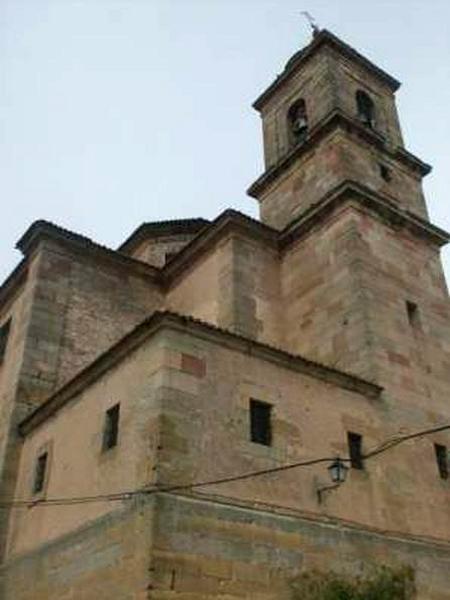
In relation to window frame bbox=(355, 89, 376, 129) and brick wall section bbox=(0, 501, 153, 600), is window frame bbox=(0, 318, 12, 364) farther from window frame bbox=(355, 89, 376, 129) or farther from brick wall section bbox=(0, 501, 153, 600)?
window frame bbox=(355, 89, 376, 129)

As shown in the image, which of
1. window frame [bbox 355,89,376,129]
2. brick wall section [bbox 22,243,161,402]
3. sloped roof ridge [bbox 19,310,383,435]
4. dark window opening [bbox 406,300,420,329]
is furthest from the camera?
window frame [bbox 355,89,376,129]

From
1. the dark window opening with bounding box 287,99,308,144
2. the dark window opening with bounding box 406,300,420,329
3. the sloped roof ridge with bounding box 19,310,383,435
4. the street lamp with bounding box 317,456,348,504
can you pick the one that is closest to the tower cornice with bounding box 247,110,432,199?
the dark window opening with bounding box 287,99,308,144

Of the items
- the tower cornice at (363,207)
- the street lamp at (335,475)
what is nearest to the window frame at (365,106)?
the tower cornice at (363,207)

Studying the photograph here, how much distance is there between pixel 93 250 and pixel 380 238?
20.5ft

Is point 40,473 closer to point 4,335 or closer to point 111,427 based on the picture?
point 111,427

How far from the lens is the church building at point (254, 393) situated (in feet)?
27.7

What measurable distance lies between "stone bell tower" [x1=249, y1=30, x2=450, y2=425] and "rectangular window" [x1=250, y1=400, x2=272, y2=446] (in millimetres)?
2704

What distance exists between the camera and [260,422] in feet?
31.8

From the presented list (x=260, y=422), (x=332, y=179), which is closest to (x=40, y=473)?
(x=260, y=422)

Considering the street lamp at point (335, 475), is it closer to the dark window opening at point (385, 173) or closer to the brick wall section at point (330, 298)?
the brick wall section at point (330, 298)

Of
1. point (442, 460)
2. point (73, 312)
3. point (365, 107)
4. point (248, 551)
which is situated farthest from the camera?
point (365, 107)

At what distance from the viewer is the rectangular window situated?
375 inches

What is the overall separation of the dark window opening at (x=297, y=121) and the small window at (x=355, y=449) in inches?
352

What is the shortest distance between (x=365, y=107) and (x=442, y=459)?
32.4 ft
